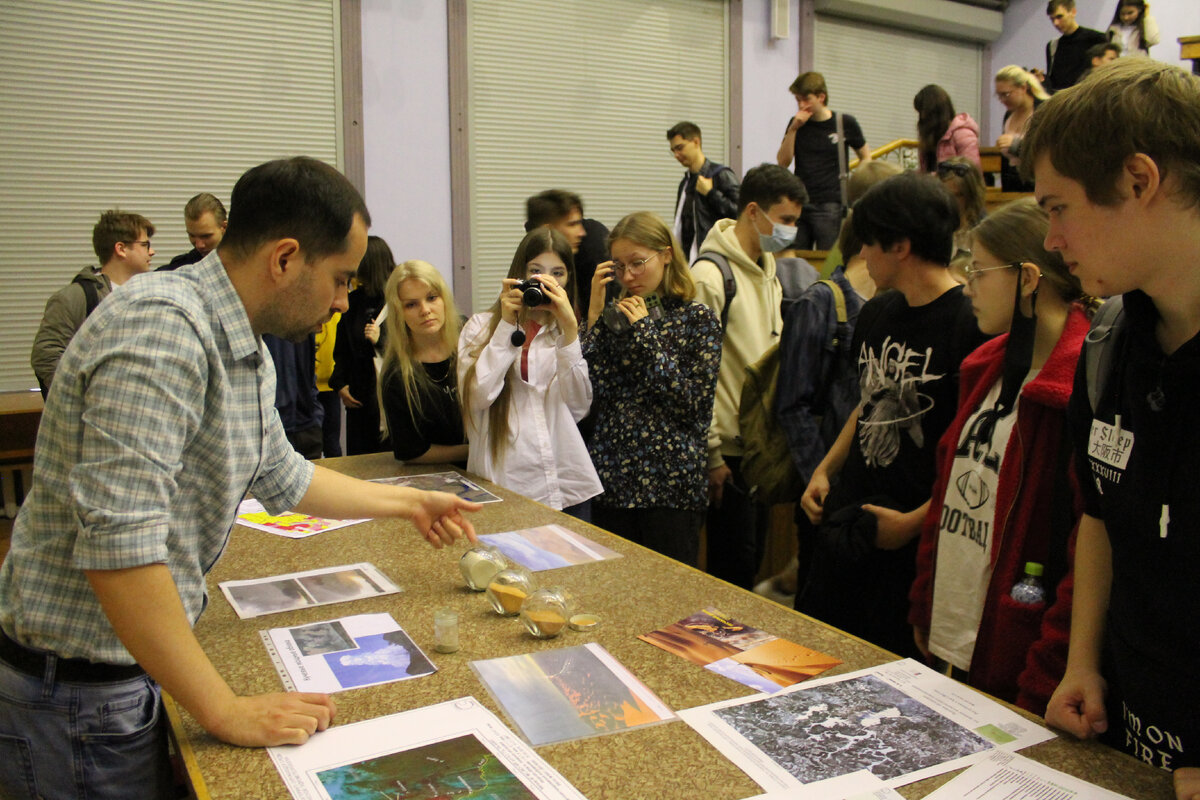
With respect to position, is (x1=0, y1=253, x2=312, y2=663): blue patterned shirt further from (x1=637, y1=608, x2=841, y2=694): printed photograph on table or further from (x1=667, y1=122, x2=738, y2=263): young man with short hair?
(x1=667, y1=122, x2=738, y2=263): young man with short hair

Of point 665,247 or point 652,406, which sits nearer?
point 652,406

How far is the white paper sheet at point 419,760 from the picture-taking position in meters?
1.05

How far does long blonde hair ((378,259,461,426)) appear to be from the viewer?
271 cm

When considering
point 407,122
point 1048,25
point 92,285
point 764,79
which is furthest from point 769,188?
point 1048,25

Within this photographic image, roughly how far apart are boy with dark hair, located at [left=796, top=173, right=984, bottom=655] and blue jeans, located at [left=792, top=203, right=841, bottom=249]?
461cm

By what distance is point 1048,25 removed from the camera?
909 cm

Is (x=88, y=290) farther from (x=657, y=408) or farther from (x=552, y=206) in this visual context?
(x=657, y=408)

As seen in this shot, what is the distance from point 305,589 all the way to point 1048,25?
9.75 metres

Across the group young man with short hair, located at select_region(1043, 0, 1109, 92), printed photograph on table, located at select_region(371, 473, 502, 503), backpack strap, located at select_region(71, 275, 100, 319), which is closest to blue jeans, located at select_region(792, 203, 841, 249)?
young man with short hair, located at select_region(1043, 0, 1109, 92)

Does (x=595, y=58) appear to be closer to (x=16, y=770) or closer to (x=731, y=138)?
(x=731, y=138)

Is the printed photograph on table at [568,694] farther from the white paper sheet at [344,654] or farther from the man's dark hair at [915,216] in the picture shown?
the man's dark hair at [915,216]

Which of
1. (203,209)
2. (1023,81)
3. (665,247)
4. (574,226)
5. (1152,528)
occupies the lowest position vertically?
(1152,528)

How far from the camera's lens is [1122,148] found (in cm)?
101

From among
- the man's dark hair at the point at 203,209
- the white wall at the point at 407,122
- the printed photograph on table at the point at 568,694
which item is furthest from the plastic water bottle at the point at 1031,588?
the white wall at the point at 407,122
